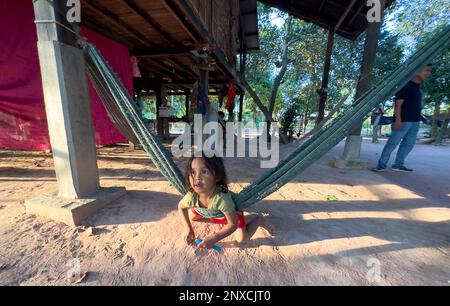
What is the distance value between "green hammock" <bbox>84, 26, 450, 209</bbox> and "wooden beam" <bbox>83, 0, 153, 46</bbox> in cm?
91

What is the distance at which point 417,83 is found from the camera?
103 inches

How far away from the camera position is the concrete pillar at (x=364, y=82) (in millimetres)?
3094

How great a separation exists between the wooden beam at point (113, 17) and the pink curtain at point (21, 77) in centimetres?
39

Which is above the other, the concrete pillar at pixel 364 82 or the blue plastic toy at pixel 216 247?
the concrete pillar at pixel 364 82

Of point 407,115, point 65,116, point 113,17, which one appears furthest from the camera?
point 407,115

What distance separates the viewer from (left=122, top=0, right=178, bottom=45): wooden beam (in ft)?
7.13

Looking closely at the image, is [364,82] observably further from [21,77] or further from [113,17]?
[21,77]

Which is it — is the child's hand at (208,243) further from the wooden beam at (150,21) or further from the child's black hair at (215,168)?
the wooden beam at (150,21)

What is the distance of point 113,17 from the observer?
2.44 meters

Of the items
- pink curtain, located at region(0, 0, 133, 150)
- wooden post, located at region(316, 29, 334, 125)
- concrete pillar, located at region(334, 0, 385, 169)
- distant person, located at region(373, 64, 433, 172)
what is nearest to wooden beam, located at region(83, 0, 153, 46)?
pink curtain, located at region(0, 0, 133, 150)

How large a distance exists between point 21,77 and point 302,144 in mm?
3331

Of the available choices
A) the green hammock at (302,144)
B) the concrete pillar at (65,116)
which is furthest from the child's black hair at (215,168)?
the concrete pillar at (65,116)

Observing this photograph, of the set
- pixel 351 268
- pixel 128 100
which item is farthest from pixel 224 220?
pixel 128 100

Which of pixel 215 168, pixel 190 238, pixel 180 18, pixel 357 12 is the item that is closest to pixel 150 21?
pixel 180 18
